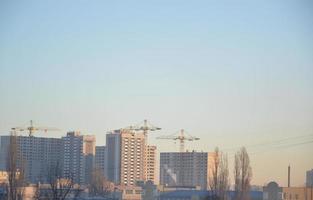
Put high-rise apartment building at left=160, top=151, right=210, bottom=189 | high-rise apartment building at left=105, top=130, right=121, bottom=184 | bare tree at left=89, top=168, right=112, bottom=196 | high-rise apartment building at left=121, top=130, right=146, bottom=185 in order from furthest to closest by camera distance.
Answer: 1. high-rise apartment building at left=121, top=130, right=146, bottom=185
2. high-rise apartment building at left=160, top=151, right=210, bottom=189
3. high-rise apartment building at left=105, top=130, right=121, bottom=184
4. bare tree at left=89, top=168, right=112, bottom=196

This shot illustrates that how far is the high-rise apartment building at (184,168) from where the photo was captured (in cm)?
14399

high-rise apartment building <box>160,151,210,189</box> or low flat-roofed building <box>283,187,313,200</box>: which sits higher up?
high-rise apartment building <box>160,151,210,189</box>

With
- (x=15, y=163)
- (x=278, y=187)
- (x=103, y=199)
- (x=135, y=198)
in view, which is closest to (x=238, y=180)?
(x=15, y=163)

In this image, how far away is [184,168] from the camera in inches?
5822

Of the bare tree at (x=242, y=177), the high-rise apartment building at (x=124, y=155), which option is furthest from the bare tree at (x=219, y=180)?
the high-rise apartment building at (x=124, y=155)

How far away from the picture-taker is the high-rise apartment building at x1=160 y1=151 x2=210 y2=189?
14399 centimetres

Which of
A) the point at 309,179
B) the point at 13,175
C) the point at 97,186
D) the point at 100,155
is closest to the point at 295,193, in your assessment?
the point at 309,179

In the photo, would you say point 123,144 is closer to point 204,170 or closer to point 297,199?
point 204,170

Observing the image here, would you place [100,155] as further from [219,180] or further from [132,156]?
[219,180]

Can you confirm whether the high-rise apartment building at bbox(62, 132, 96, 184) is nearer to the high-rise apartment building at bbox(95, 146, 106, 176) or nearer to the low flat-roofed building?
the high-rise apartment building at bbox(95, 146, 106, 176)

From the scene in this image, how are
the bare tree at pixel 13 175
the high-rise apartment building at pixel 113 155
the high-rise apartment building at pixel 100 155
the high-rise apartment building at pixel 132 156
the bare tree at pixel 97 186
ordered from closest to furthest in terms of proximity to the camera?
the bare tree at pixel 13 175, the bare tree at pixel 97 186, the high-rise apartment building at pixel 113 155, the high-rise apartment building at pixel 100 155, the high-rise apartment building at pixel 132 156

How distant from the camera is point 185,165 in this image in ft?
488

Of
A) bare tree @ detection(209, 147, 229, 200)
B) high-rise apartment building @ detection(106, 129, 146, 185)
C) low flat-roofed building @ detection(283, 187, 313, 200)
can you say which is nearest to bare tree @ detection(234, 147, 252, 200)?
bare tree @ detection(209, 147, 229, 200)

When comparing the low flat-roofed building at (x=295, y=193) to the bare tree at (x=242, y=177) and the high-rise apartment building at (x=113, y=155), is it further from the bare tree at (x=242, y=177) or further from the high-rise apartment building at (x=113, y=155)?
the high-rise apartment building at (x=113, y=155)
